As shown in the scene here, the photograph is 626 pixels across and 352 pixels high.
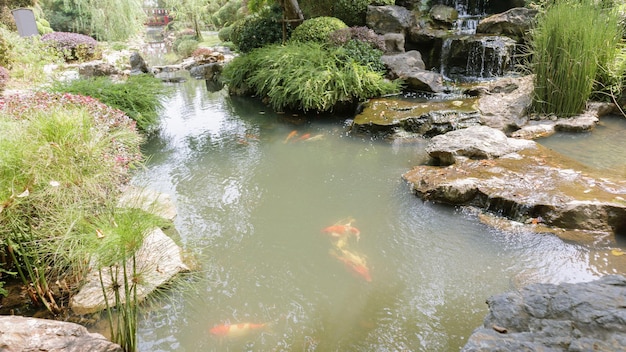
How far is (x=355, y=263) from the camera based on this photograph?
140 inches

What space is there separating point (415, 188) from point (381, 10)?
777cm

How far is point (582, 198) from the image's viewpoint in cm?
393

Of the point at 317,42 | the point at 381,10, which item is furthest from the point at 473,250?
the point at 381,10

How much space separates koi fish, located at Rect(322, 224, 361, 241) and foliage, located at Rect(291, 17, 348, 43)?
6.52 m

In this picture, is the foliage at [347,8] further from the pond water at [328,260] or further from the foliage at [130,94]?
the pond water at [328,260]

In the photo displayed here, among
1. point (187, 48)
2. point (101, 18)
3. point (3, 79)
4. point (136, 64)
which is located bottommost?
point (3, 79)

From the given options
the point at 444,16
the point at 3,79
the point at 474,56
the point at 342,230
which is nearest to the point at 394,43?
the point at 474,56

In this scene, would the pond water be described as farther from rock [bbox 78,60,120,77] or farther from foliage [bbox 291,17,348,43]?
rock [bbox 78,60,120,77]

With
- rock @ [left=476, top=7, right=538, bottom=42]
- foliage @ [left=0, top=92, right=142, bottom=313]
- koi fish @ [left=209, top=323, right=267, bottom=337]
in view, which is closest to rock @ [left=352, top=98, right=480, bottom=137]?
rock @ [left=476, top=7, right=538, bottom=42]

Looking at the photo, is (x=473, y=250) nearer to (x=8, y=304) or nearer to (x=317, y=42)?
(x=8, y=304)

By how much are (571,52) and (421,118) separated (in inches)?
93.9

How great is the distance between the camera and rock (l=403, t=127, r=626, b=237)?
3.79m

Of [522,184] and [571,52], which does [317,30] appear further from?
[522,184]

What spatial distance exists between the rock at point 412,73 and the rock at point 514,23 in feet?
7.66
